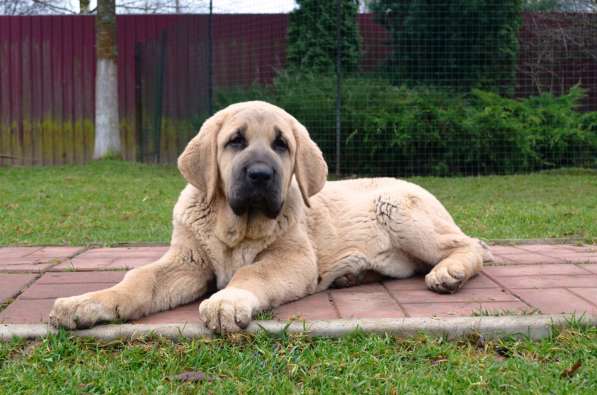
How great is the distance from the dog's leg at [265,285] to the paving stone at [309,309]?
0.04 metres

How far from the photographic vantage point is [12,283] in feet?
12.2

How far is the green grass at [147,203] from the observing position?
599 cm

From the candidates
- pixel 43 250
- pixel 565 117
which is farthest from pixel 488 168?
pixel 43 250

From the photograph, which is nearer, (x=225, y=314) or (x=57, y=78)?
(x=225, y=314)

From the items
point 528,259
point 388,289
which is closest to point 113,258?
point 388,289

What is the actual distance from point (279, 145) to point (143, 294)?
1.00 m

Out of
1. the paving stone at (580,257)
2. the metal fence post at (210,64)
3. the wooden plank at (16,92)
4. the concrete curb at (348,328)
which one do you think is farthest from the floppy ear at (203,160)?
the wooden plank at (16,92)

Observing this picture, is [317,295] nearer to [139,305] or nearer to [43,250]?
[139,305]

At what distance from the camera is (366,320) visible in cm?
283

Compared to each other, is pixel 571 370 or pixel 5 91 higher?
pixel 5 91

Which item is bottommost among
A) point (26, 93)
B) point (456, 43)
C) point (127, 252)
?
point (127, 252)

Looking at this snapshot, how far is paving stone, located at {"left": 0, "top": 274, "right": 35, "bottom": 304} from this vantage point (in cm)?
345

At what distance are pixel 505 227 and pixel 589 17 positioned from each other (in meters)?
7.84

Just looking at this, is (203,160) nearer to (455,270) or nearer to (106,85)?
(455,270)
